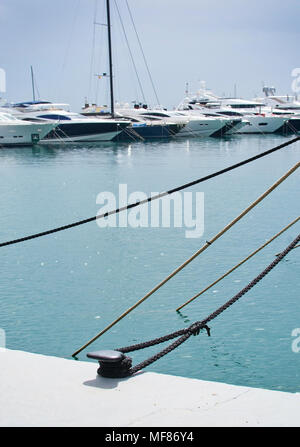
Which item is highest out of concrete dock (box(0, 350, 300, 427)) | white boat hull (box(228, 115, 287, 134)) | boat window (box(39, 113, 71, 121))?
concrete dock (box(0, 350, 300, 427))

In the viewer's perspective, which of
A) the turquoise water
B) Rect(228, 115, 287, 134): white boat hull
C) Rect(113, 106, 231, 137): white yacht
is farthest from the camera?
Rect(228, 115, 287, 134): white boat hull

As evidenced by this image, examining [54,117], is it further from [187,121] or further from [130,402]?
[130,402]

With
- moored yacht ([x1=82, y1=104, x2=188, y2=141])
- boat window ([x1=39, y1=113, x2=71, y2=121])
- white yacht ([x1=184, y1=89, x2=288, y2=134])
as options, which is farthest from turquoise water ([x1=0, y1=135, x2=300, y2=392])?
white yacht ([x1=184, y1=89, x2=288, y2=134])

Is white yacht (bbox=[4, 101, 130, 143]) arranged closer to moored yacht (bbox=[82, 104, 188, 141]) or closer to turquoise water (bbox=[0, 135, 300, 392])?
moored yacht (bbox=[82, 104, 188, 141])

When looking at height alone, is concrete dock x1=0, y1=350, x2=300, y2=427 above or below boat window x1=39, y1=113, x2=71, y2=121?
above

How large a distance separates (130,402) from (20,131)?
184 ft

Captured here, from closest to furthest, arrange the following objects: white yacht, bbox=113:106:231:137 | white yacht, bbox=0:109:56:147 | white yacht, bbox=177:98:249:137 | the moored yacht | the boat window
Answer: white yacht, bbox=0:109:56:147, the boat window, the moored yacht, white yacht, bbox=113:106:231:137, white yacht, bbox=177:98:249:137

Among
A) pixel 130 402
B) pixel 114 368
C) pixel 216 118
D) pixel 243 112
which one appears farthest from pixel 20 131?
pixel 130 402

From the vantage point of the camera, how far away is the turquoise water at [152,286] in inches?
327

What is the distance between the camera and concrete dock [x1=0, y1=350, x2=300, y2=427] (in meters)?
4.03

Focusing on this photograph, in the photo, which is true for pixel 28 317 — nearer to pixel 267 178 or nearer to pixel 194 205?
pixel 194 205

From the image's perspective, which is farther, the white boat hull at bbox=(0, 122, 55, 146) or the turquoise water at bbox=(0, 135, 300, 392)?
the white boat hull at bbox=(0, 122, 55, 146)

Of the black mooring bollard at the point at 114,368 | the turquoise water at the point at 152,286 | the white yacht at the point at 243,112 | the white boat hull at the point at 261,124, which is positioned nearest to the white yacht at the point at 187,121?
the white yacht at the point at 243,112

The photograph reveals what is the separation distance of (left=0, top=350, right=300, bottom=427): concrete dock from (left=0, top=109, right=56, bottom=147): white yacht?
2160 inches
